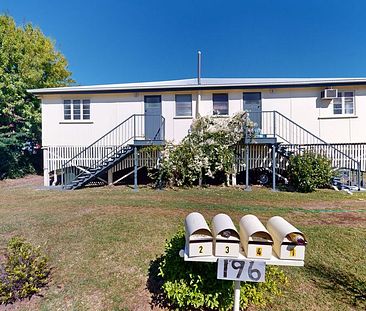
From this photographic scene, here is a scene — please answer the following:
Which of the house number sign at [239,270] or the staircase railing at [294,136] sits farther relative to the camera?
the staircase railing at [294,136]

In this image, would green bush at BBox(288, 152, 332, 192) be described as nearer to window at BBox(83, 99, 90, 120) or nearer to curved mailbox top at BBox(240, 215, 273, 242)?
curved mailbox top at BBox(240, 215, 273, 242)

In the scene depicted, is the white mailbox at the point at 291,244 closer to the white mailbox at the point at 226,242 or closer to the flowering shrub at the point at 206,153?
the white mailbox at the point at 226,242

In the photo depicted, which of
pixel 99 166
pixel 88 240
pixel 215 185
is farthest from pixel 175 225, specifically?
pixel 99 166

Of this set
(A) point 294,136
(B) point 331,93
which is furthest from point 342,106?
(A) point 294,136

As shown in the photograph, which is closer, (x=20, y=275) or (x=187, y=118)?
(x=20, y=275)

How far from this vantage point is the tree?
46.7 ft

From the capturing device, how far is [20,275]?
10.3ft

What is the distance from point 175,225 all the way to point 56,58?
67.7ft

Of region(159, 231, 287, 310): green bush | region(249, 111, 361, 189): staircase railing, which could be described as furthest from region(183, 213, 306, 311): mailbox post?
region(249, 111, 361, 189): staircase railing

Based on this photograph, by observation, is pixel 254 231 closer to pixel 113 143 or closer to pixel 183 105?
pixel 183 105

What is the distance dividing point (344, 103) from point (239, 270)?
12.3 m

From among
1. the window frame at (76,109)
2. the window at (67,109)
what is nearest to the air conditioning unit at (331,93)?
the window frame at (76,109)

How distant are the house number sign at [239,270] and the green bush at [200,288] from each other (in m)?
0.53

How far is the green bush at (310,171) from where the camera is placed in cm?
910
